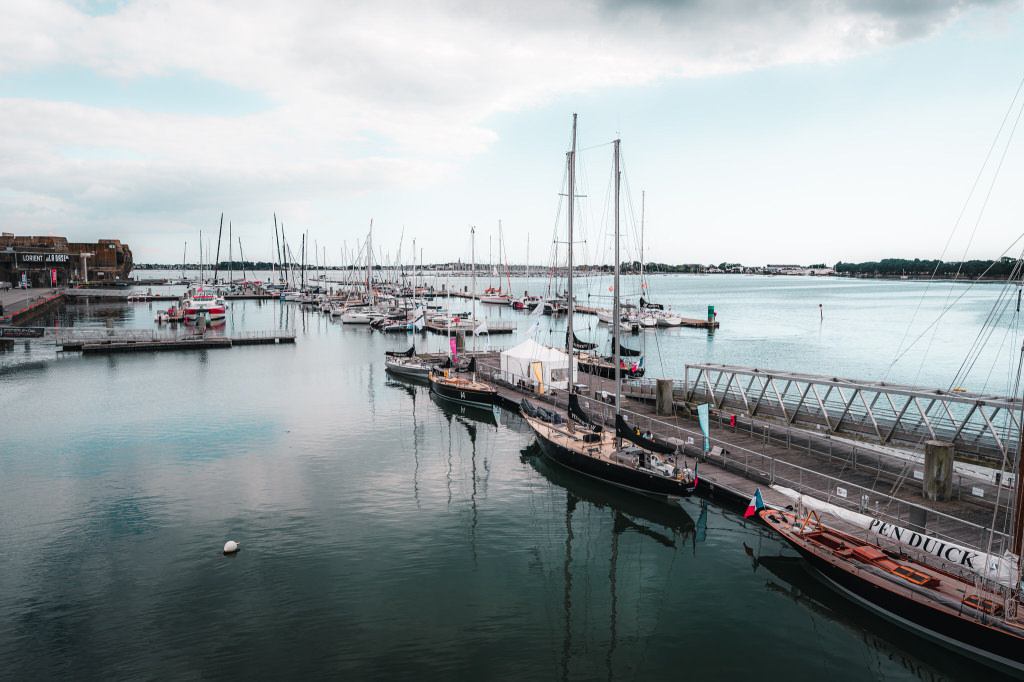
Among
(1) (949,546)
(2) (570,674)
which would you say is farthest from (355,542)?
(1) (949,546)

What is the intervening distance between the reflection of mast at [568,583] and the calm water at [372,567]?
3.5 inches

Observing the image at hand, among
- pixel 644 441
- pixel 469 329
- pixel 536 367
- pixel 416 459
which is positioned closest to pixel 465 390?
pixel 536 367

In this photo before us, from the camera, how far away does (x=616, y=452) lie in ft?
96.8

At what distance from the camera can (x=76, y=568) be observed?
842 inches

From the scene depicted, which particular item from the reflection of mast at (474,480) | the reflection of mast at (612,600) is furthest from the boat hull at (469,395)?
the reflection of mast at (612,600)

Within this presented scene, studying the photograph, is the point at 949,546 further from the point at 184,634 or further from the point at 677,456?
the point at 184,634

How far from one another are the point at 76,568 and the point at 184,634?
25.3 ft

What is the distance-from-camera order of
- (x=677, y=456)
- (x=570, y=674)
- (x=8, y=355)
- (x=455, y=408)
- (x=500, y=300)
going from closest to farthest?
(x=570, y=674)
(x=677, y=456)
(x=455, y=408)
(x=8, y=355)
(x=500, y=300)

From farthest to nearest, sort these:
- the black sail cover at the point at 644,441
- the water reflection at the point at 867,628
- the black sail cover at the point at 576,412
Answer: the black sail cover at the point at 576,412 < the black sail cover at the point at 644,441 < the water reflection at the point at 867,628

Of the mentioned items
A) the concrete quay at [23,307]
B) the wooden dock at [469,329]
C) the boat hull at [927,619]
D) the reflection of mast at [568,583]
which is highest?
the concrete quay at [23,307]

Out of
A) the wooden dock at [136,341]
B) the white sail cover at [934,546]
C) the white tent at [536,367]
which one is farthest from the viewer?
the wooden dock at [136,341]

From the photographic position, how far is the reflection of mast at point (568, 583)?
16.7 m

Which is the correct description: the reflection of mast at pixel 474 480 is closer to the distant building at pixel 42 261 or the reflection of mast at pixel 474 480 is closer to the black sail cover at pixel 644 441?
the black sail cover at pixel 644 441

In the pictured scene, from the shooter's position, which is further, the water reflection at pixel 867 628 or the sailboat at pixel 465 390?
the sailboat at pixel 465 390
